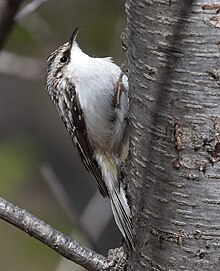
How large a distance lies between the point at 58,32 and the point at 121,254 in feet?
11.8

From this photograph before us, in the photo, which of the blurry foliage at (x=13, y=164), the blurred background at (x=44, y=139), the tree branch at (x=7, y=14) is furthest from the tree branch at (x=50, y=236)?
the blurry foliage at (x=13, y=164)

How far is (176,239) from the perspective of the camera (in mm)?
2004

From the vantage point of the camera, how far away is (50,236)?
2295 mm

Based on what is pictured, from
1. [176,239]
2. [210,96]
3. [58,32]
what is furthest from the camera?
[58,32]

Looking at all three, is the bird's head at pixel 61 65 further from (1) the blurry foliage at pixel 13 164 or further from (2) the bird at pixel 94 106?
(1) the blurry foliage at pixel 13 164

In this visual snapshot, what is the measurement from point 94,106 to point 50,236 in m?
1.15

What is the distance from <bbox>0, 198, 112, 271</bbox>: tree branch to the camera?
225 centimetres

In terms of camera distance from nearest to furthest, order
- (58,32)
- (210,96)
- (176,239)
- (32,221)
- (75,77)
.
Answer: (210,96)
(176,239)
(32,221)
(75,77)
(58,32)

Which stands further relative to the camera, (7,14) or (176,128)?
(7,14)

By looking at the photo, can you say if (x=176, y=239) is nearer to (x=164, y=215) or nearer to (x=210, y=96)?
(x=164, y=215)

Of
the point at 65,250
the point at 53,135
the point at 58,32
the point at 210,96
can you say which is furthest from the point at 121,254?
the point at 53,135

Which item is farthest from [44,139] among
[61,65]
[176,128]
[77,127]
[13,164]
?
[176,128]

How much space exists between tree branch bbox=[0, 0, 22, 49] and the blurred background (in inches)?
6.7

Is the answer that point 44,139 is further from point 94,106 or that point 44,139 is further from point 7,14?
point 7,14
